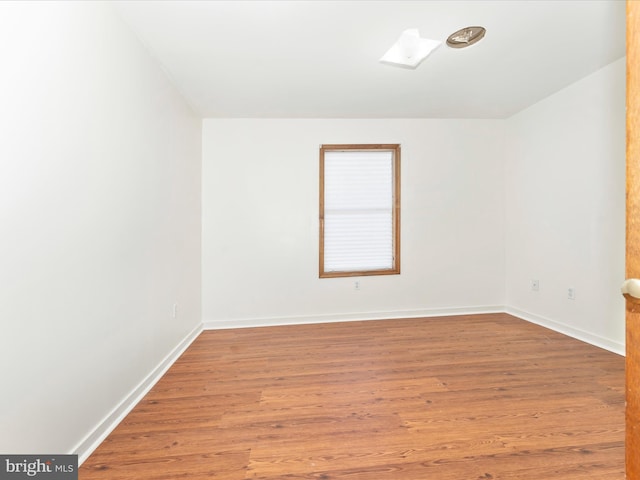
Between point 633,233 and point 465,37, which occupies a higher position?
point 465,37

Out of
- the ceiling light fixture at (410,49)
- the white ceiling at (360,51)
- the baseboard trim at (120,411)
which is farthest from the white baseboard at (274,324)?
the ceiling light fixture at (410,49)

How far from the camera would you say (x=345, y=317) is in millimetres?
3787

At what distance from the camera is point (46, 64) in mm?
1278

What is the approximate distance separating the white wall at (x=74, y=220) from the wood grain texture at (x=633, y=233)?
188cm

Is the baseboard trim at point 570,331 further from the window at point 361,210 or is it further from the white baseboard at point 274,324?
the window at point 361,210

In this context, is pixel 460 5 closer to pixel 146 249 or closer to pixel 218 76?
pixel 218 76

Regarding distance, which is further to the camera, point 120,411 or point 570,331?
point 570,331

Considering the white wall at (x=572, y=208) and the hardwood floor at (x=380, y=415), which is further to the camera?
the white wall at (x=572, y=208)

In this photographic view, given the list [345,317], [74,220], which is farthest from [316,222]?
[74,220]

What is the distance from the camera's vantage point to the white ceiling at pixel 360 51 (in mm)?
1918

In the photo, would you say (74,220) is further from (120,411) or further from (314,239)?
(314,239)

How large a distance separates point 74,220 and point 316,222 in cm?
258

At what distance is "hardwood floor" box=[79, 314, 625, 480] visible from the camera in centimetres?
145

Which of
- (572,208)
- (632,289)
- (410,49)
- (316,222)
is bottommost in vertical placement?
(632,289)
